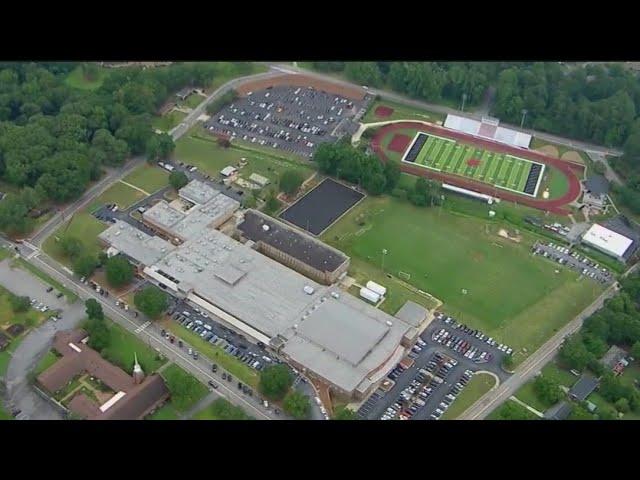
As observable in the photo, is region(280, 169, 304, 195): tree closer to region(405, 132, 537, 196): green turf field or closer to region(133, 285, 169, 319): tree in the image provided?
region(405, 132, 537, 196): green turf field

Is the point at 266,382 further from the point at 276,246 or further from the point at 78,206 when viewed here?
the point at 78,206

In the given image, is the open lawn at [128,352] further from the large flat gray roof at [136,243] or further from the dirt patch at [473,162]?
the dirt patch at [473,162]

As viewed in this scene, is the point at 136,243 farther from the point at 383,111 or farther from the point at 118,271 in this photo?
the point at 383,111

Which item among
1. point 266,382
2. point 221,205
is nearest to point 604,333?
point 266,382

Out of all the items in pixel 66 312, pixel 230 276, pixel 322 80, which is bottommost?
pixel 66 312

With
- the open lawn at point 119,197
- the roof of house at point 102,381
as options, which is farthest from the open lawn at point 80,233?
the roof of house at point 102,381

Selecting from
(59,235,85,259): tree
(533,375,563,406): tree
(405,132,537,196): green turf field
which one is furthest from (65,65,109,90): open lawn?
(533,375,563,406): tree

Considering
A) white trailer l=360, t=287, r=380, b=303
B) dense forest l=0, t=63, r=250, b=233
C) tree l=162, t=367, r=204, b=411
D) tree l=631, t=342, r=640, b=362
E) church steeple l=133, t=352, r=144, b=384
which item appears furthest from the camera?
dense forest l=0, t=63, r=250, b=233
